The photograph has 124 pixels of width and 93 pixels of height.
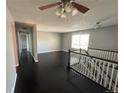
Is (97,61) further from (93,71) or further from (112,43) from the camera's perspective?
(112,43)

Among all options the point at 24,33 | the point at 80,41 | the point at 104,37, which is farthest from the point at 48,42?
the point at 104,37

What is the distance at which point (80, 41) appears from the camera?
7.52m

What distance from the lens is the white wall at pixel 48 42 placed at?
8.11 meters

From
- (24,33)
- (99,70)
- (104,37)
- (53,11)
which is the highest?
(24,33)

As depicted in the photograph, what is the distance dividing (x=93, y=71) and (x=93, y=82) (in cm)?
49

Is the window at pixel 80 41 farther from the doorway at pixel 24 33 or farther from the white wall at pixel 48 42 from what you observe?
the doorway at pixel 24 33

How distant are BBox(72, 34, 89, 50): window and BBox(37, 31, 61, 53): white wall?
2211 mm

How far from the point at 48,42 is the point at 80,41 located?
352cm

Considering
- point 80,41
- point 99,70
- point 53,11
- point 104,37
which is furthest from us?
point 80,41

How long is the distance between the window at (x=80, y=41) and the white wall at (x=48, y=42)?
2.21 m

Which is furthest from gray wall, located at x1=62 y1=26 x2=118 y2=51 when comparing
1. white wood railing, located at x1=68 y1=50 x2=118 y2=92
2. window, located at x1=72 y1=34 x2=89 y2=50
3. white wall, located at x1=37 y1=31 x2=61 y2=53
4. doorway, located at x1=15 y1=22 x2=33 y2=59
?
doorway, located at x1=15 y1=22 x2=33 y2=59

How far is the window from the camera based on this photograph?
6.88 metres

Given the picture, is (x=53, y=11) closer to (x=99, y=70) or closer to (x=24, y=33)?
(x=99, y=70)
